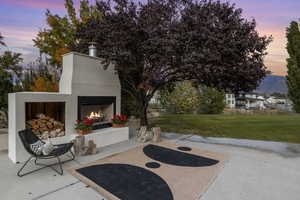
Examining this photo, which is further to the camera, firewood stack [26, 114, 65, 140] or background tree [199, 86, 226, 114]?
background tree [199, 86, 226, 114]

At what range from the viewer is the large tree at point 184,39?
400 centimetres

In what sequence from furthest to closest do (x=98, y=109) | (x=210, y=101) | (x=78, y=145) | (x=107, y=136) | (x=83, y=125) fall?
(x=210, y=101) → (x=98, y=109) → (x=107, y=136) → (x=83, y=125) → (x=78, y=145)

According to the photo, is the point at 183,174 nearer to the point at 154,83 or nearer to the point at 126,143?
the point at 126,143

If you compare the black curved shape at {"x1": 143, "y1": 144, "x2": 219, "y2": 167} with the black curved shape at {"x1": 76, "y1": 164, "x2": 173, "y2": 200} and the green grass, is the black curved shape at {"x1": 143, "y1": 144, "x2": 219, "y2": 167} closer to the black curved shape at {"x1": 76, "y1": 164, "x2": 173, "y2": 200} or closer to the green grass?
the black curved shape at {"x1": 76, "y1": 164, "x2": 173, "y2": 200}

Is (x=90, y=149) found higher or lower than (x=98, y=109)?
lower

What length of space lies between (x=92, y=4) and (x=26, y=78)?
253 inches

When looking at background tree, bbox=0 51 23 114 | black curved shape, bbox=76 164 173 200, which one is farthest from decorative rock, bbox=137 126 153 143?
background tree, bbox=0 51 23 114

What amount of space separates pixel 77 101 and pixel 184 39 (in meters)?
3.63

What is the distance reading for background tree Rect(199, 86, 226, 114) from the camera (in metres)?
18.1

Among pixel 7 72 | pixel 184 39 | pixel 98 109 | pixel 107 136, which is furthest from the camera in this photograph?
pixel 7 72

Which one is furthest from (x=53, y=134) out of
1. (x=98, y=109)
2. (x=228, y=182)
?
(x=228, y=182)

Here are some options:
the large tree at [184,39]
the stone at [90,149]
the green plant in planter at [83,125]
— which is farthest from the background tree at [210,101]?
the stone at [90,149]

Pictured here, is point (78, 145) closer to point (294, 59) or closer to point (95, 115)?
point (95, 115)

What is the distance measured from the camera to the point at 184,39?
4.08 metres
